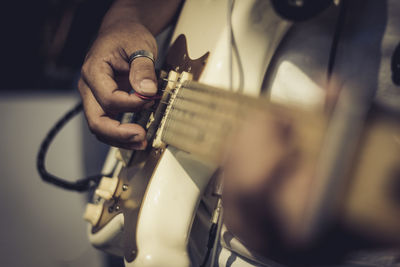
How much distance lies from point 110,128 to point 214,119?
0.87 feet

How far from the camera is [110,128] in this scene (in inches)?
19.8

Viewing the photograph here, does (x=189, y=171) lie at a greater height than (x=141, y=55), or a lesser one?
lesser

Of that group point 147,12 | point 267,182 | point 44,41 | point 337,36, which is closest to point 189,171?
point 267,182

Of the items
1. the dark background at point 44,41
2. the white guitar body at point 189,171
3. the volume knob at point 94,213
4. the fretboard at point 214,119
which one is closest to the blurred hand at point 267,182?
the fretboard at point 214,119

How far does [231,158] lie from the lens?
272mm

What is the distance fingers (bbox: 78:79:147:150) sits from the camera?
48 centimetres

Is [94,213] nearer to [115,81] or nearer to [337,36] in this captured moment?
[115,81]

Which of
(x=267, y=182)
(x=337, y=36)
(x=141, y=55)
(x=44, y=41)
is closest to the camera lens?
(x=267, y=182)

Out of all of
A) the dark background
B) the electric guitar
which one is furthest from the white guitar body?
the dark background

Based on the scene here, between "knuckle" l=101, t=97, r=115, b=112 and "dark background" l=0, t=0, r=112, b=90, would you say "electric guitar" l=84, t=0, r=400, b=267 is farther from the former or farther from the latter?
"dark background" l=0, t=0, r=112, b=90

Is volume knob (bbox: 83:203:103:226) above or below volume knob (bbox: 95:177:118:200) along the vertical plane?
below

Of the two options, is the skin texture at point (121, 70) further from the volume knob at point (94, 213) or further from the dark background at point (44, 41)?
the dark background at point (44, 41)

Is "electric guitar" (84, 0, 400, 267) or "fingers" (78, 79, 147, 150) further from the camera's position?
"fingers" (78, 79, 147, 150)

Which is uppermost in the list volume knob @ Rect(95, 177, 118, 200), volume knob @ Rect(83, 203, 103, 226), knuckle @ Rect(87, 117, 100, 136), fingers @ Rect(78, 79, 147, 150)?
fingers @ Rect(78, 79, 147, 150)
